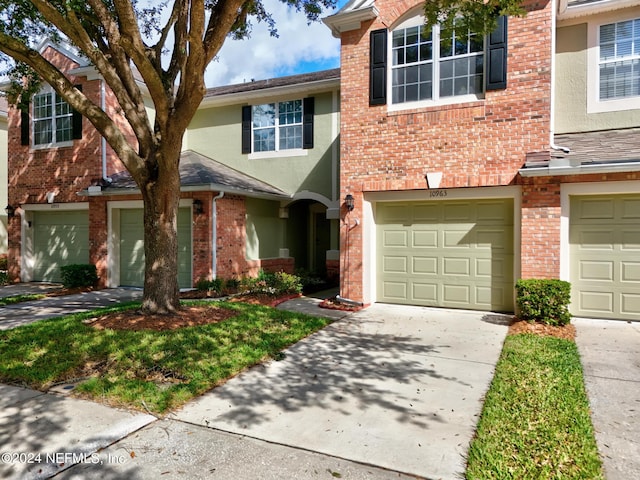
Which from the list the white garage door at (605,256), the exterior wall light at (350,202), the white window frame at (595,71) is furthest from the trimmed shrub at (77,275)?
the white window frame at (595,71)

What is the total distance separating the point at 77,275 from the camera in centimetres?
1217

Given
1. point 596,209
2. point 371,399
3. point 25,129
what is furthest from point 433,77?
point 25,129

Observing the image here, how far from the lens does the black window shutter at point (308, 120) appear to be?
1297 centimetres

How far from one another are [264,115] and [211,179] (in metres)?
3.57

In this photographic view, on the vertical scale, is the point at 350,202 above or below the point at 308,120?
below

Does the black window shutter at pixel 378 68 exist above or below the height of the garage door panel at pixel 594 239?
above

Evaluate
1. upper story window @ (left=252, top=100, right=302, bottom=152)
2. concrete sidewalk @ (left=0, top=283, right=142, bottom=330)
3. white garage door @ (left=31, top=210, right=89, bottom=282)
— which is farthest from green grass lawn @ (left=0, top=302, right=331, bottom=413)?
upper story window @ (left=252, top=100, right=302, bottom=152)

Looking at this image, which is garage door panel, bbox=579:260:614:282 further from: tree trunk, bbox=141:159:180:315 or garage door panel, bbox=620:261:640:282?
tree trunk, bbox=141:159:180:315

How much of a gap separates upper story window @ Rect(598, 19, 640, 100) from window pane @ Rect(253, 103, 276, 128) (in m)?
8.76

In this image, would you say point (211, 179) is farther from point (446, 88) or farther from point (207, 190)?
point (446, 88)

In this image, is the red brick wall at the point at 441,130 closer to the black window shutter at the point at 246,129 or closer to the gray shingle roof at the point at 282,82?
the gray shingle roof at the point at 282,82

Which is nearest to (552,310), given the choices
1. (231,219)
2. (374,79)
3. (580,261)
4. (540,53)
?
(580,261)

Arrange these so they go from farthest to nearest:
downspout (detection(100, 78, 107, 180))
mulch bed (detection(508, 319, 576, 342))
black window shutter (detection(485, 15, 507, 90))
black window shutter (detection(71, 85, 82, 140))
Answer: black window shutter (detection(71, 85, 82, 140)) < downspout (detection(100, 78, 107, 180)) < black window shutter (detection(485, 15, 507, 90)) < mulch bed (detection(508, 319, 576, 342))

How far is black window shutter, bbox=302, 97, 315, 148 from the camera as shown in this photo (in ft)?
42.5
